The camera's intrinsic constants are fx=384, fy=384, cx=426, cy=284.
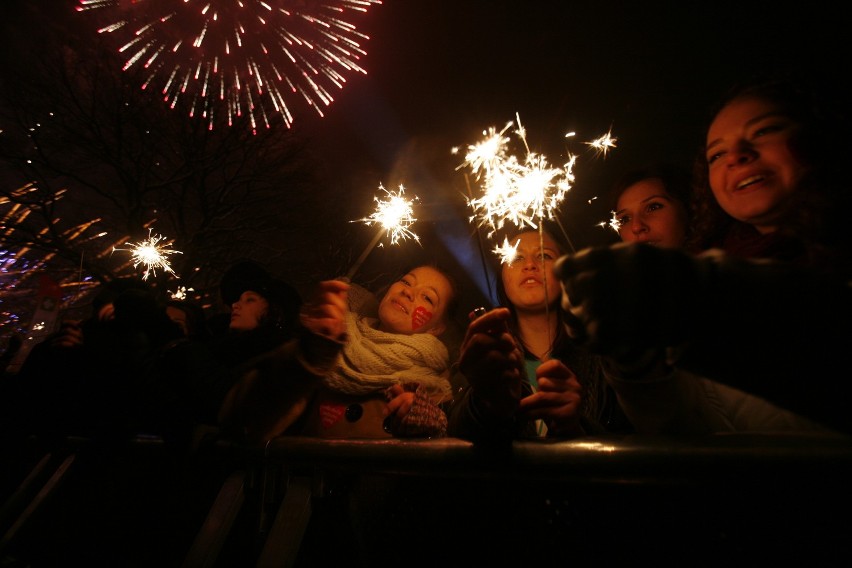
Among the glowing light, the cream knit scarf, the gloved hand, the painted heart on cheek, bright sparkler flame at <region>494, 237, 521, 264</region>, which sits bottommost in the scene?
the gloved hand

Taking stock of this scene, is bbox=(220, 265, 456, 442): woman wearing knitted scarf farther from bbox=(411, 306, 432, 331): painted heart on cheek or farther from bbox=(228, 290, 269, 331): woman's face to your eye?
bbox=(228, 290, 269, 331): woman's face

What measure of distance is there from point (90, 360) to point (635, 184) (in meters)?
5.70

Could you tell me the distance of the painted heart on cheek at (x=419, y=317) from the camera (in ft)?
11.8

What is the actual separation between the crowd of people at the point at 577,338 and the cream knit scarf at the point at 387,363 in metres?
0.02

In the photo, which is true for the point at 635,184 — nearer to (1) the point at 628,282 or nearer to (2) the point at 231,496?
(1) the point at 628,282

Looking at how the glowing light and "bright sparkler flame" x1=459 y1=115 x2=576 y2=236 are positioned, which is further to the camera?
the glowing light

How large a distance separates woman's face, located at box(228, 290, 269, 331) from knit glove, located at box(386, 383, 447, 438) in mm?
2707

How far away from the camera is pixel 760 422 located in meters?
1.69

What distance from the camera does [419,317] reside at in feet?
11.8

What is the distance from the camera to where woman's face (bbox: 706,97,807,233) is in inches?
72.1

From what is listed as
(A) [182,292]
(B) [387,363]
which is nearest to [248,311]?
(B) [387,363]

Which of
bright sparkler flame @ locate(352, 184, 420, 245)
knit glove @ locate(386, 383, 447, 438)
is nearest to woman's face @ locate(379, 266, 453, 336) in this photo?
bright sparkler flame @ locate(352, 184, 420, 245)

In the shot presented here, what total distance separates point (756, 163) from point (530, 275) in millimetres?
1752

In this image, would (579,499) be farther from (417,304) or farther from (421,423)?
(417,304)
